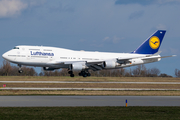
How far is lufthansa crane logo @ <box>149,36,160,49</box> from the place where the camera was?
63.4 meters

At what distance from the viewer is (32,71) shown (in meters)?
103

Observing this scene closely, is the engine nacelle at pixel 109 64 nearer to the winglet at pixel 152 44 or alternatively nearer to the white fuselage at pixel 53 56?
the white fuselage at pixel 53 56

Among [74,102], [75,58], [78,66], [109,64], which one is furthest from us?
[75,58]

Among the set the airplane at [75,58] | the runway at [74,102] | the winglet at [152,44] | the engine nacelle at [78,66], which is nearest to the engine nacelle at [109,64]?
the airplane at [75,58]

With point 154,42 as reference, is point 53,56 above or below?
below

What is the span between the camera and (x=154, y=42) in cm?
6359

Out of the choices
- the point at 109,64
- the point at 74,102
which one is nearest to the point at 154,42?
the point at 109,64

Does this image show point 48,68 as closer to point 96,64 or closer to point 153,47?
point 96,64
